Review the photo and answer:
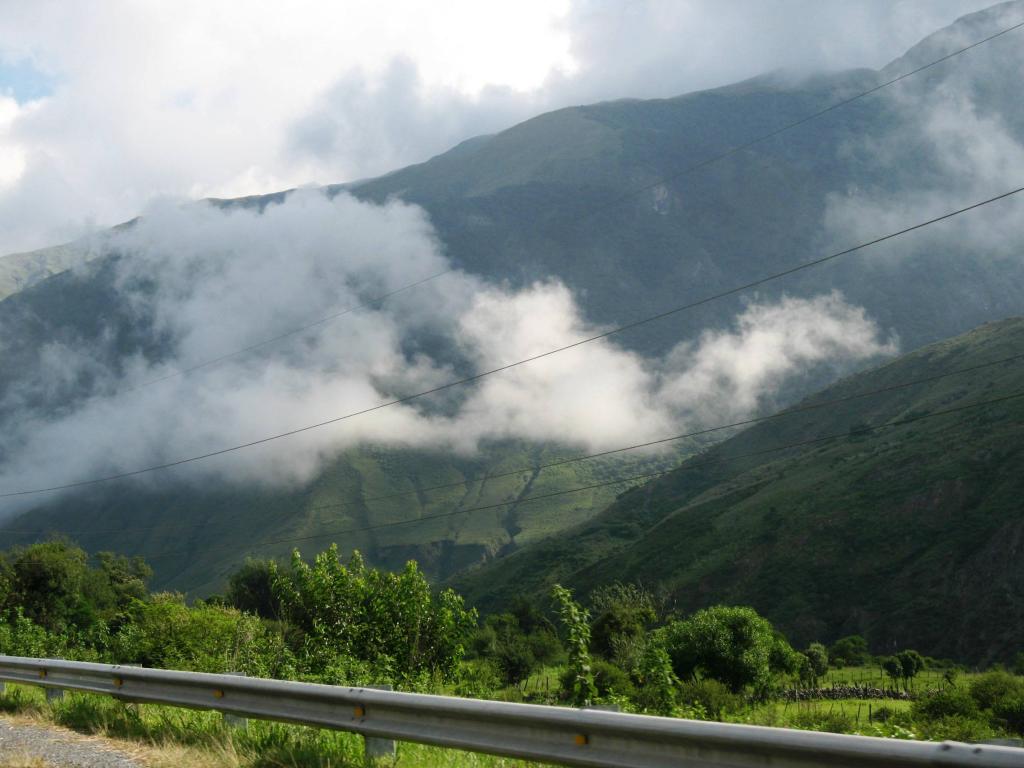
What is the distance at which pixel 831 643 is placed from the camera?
5212 inches

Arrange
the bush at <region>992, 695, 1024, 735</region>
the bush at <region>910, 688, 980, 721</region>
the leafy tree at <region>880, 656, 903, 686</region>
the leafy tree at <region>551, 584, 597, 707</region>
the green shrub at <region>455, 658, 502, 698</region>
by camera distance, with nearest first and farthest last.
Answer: the leafy tree at <region>551, 584, 597, 707</region> < the green shrub at <region>455, 658, 502, 698</region> < the bush at <region>910, 688, 980, 721</region> < the bush at <region>992, 695, 1024, 735</region> < the leafy tree at <region>880, 656, 903, 686</region>

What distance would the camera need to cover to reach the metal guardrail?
19.8 feet

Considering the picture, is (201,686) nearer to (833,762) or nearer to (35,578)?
(833,762)

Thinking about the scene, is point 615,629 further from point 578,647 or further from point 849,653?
point 578,647

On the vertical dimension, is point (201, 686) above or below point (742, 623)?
above

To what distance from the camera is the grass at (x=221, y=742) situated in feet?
30.0

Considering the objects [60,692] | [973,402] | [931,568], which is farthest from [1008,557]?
[60,692]

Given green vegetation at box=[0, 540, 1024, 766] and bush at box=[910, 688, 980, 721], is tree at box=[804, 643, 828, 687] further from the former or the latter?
bush at box=[910, 688, 980, 721]

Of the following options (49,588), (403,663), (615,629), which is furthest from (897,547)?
(403,663)

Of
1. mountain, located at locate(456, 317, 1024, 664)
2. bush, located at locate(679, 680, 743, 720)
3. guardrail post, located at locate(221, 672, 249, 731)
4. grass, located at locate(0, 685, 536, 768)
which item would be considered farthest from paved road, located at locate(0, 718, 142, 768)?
mountain, located at locate(456, 317, 1024, 664)

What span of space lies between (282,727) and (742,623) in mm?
68371

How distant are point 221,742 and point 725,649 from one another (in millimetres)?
66197

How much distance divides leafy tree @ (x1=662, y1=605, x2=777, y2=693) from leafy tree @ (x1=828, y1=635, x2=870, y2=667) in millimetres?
41712

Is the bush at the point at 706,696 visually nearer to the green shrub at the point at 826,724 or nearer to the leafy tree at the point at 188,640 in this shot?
the green shrub at the point at 826,724
